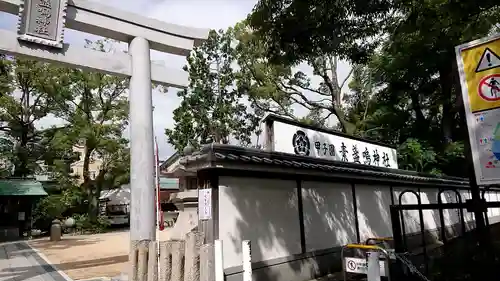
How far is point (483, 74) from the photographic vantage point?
3604 millimetres

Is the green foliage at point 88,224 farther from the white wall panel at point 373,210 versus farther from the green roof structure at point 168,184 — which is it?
the white wall panel at point 373,210

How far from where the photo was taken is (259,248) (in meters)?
7.45

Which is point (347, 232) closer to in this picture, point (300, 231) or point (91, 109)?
point (300, 231)

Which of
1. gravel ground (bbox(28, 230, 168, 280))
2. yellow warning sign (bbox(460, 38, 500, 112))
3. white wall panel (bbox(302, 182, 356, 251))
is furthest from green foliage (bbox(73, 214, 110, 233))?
yellow warning sign (bbox(460, 38, 500, 112))

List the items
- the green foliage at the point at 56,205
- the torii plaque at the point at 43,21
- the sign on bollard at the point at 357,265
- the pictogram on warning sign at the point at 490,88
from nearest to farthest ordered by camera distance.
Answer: the pictogram on warning sign at the point at 490,88 < the sign on bollard at the point at 357,265 < the torii plaque at the point at 43,21 < the green foliage at the point at 56,205

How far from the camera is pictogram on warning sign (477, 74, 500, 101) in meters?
3.48

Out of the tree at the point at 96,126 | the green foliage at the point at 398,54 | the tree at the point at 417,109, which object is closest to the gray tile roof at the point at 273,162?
the green foliage at the point at 398,54

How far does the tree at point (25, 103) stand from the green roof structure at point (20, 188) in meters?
2.23

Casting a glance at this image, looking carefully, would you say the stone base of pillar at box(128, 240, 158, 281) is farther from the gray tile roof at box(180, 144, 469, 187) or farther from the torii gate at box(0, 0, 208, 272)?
the gray tile roof at box(180, 144, 469, 187)

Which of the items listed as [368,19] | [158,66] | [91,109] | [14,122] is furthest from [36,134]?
[368,19]

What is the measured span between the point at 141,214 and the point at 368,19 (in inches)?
269

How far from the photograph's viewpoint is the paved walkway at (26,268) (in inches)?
404

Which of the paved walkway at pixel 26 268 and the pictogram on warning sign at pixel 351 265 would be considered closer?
the pictogram on warning sign at pixel 351 265

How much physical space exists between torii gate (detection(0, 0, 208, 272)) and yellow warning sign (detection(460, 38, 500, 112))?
6.66 meters
